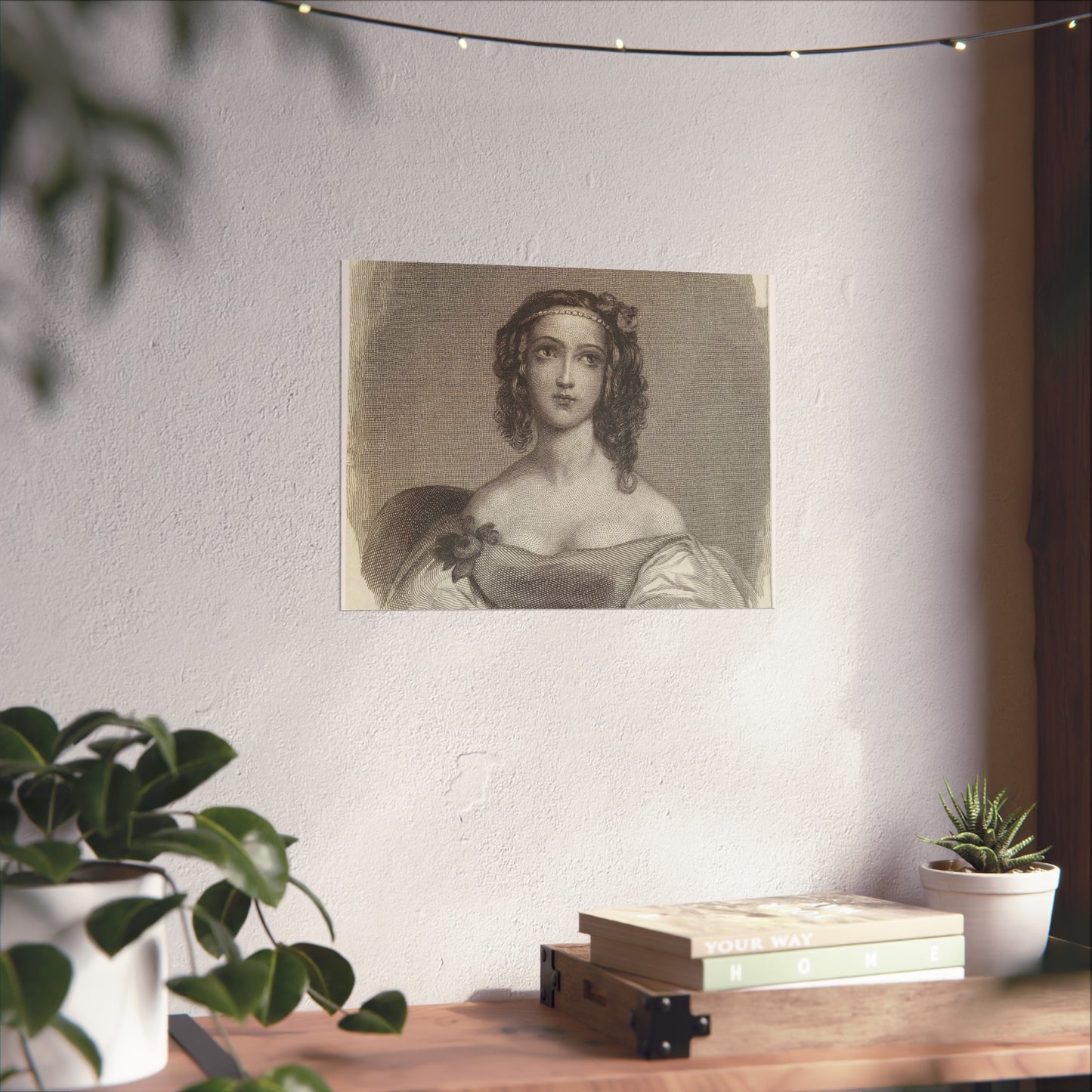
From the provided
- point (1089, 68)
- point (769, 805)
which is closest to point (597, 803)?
point (769, 805)

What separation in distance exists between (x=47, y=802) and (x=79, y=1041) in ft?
0.70

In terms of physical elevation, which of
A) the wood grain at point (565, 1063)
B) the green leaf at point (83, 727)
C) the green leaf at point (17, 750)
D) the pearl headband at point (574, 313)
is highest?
the pearl headband at point (574, 313)

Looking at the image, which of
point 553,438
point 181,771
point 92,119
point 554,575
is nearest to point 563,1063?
point 181,771

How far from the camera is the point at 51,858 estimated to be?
882 millimetres

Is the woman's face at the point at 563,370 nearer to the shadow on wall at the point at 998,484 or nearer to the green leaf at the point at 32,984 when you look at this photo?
the shadow on wall at the point at 998,484

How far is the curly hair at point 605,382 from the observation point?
141cm

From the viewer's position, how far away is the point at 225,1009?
0.90 meters

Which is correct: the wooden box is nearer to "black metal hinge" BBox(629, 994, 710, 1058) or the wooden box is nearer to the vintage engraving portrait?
"black metal hinge" BBox(629, 994, 710, 1058)

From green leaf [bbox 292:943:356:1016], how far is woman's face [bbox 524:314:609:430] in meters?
0.64

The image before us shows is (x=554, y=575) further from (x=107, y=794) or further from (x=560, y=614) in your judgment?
(x=107, y=794)

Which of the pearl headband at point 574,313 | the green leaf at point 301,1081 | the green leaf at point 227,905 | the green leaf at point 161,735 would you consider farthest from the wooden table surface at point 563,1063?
the pearl headband at point 574,313

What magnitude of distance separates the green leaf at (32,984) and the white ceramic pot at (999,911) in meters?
0.94

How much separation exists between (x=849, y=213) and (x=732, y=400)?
287 mm

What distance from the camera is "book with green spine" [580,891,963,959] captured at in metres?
1.13
